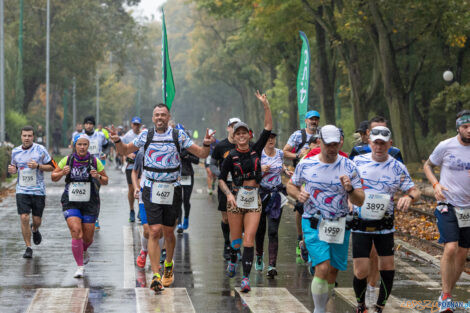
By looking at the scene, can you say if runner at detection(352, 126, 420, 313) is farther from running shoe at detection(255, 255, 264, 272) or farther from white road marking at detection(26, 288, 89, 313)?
running shoe at detection(255, 255, 264, 272)

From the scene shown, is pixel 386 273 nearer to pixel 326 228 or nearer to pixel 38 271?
pixel 326 228

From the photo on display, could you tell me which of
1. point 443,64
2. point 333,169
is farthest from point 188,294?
point 443,64

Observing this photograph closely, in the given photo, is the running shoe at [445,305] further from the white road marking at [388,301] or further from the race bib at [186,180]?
the race bib at [186,180]

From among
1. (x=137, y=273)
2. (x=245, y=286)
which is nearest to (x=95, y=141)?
(x=137, y=273)

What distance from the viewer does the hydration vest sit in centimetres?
1012

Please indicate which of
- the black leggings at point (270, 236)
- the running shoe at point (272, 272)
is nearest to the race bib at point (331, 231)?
the running shoe at point (272, 272)

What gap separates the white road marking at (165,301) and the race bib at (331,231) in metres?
1.75

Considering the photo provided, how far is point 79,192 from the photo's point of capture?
11.1m

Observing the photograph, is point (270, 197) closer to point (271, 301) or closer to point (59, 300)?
point (271, 301)

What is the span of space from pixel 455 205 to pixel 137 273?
14.0 ft

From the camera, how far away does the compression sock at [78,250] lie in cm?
1081

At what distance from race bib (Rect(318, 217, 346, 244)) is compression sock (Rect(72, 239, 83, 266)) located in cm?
409

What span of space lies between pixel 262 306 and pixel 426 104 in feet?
119

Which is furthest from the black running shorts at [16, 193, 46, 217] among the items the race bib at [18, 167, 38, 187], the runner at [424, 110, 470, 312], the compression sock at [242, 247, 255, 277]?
the runner at [424, 110, 470, 312]
